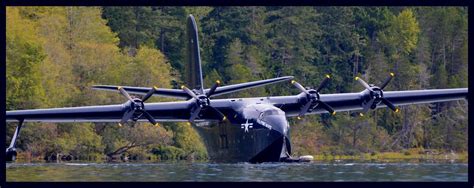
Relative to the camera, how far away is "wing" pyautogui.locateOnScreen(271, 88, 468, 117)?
52250mm

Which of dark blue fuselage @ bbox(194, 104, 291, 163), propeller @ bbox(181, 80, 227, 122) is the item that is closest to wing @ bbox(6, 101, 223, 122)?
propeller @ bbox(181, 80, 227, 122)

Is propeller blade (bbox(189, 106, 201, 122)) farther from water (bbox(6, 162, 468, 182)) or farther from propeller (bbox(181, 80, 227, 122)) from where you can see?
water (bbox(6, 162, 468, 182))

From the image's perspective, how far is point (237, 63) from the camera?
82.4 m

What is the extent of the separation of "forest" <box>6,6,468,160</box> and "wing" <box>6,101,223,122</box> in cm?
1690

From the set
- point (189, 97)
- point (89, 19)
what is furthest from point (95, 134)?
point (189, 97)

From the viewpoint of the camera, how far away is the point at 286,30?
8594 centimetres

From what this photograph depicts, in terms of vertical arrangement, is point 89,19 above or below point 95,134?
above

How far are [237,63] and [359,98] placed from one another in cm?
2981

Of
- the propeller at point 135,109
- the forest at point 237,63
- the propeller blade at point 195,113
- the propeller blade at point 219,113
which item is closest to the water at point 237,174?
the propeller blade at point 195,113

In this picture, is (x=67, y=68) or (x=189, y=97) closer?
(x=189, y=97)

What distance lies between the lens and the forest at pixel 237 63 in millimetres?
72625

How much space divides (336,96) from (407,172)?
891 cm

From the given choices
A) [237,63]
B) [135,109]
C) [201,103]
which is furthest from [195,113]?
[237,63]

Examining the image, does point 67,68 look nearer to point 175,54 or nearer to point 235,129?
point 175,54
